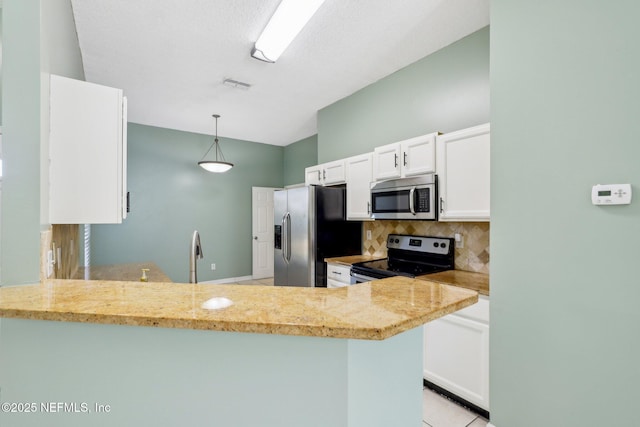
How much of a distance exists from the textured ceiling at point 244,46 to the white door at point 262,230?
223 cm

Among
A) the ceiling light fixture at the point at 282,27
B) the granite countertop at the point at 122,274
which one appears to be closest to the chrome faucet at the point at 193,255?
the granite countertop at the point at 122,274

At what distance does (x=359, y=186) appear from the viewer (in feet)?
10.8

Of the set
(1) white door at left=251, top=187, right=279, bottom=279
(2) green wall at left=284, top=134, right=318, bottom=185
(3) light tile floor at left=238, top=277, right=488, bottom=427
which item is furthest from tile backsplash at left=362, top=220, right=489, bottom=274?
(1) white door at left=251, top=187, right=279, bottom=279

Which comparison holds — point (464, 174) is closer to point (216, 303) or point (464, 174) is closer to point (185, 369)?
point (216, 303)

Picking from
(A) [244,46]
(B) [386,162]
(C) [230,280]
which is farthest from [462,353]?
(C) [230,280]

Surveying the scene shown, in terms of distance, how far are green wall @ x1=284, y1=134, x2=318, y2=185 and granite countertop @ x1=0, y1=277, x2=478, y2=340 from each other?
457 centimetres

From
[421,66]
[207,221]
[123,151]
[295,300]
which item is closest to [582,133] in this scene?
[295,300]

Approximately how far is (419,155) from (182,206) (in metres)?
4.26

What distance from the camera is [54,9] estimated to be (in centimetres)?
143

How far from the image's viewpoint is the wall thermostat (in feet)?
4.18

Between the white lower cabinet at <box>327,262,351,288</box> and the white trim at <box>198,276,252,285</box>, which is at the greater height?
the white lower cabinet at <box>327,262,351,288</box>

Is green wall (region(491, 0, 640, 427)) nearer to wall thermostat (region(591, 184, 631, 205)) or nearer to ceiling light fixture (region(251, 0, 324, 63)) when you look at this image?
wall thermostat (region(591, 184, 631, 205))

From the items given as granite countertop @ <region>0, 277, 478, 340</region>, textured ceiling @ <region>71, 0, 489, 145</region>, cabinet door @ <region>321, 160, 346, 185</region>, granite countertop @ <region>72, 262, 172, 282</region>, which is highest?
textured ceiling @ <region>71, 0, 489, 145</region>

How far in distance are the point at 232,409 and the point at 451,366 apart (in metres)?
1.77
